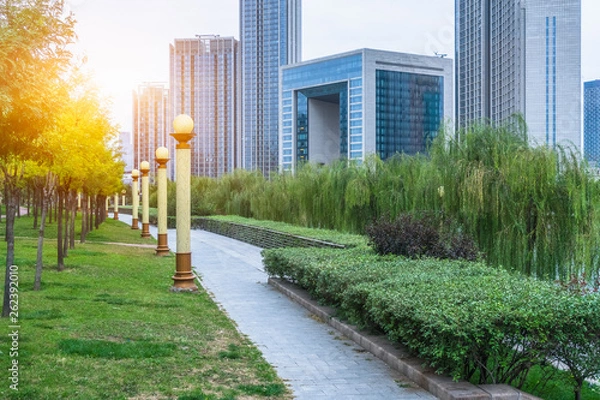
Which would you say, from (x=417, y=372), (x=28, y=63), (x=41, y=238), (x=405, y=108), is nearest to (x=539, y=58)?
(x=405, y=108)

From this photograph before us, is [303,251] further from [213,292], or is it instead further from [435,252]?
[435,252]

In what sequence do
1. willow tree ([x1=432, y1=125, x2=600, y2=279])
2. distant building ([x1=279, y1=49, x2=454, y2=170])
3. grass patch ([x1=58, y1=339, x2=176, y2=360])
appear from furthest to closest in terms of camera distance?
distant building ([x1=279, y1=49, x2=454, y2=170]) → willow tree ([x1=432, y1=125, x2=600, y2=279]) → grass patch ([x1=58, y1=339, x2=176, y2=360])

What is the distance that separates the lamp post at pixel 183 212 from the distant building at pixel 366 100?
277 feet

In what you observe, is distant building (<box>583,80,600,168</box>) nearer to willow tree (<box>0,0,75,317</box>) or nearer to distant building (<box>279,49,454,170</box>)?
distant building (<box>279,49,454,170</box>)

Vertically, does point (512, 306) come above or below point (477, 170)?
below

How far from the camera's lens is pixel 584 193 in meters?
10.5

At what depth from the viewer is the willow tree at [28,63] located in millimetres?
4691

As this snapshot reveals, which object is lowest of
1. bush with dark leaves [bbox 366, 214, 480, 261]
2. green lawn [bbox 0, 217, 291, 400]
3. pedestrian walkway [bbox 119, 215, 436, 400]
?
pedestrian walkway [bbox 119, 215, 436, 400]

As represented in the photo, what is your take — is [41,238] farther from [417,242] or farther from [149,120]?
[149,120]

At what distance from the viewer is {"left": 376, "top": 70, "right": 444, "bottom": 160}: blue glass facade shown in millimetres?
97750

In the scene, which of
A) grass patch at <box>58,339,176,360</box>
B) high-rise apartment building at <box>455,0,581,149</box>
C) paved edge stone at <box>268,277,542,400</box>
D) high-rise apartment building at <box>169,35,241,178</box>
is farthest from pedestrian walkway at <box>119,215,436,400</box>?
high-rise apartment building at <box>169,35,241,178</box>

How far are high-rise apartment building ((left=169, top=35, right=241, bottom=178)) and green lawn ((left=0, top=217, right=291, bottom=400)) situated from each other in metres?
88.5

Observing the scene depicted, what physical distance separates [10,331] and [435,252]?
5649 millimetres

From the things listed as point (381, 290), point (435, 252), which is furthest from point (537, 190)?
point (381, 290)
